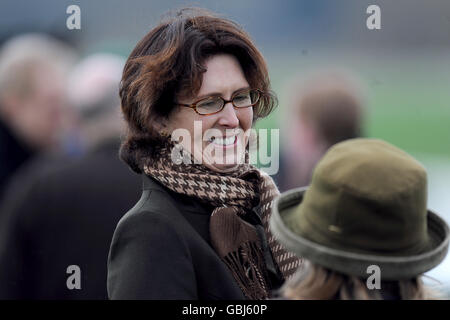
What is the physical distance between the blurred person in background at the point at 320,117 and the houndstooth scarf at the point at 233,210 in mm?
1236

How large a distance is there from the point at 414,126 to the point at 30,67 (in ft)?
25.7

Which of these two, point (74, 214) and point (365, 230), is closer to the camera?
point (365, 230)

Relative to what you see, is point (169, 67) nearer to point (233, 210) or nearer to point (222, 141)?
point (222, 141)

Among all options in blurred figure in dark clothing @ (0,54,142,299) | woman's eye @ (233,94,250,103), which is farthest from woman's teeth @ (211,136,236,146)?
blurred figure in dark clothing @ (0,54,142,299)

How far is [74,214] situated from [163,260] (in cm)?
96

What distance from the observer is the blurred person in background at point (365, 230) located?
1431 millimetres

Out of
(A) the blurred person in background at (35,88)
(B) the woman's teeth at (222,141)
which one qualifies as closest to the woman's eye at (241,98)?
(B) the woman's teeth at (222,141)

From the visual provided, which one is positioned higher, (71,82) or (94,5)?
(94,5)

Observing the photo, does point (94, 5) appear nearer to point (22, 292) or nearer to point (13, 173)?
point (13, 173)

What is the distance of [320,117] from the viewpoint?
328 centimetres

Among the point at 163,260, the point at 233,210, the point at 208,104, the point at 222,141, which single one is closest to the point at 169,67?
the point at 208,104

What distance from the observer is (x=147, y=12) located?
555 centimetres

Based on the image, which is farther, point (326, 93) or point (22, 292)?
point (326, 93)
